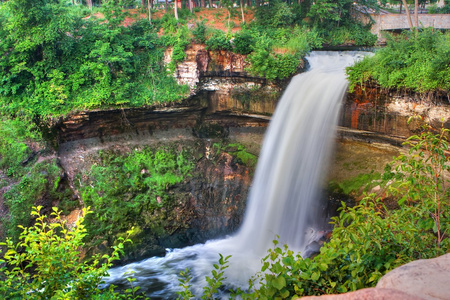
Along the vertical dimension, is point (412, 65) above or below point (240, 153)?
above

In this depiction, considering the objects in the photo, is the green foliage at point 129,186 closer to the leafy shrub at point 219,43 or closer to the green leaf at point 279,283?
the leafy shrub at point 219,43

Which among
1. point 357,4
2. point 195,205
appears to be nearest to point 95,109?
point 195,205

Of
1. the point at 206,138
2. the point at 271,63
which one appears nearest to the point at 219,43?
the point at 271,63

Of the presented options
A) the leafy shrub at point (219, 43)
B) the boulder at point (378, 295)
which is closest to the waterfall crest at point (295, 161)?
the leafy shrub at point (219, 43)

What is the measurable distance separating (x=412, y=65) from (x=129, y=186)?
10.2m

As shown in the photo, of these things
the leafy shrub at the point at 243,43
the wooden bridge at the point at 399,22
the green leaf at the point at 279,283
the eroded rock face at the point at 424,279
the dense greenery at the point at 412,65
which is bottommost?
the green leaf at the point at 279,283

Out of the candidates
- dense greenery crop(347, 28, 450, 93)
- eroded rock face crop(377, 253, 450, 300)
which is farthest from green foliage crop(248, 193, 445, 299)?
dense greenery crop(347, 28, 450, 93)

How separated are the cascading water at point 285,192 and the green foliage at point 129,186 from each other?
1.74 m

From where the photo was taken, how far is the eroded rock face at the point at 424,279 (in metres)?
2.84

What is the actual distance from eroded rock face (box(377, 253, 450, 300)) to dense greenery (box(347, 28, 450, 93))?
793cm

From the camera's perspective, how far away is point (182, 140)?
1545 cm

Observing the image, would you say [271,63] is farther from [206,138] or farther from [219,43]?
[206,138]

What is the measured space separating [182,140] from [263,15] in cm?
832

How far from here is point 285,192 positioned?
40.1ft
